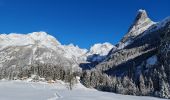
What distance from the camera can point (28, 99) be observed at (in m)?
50.8

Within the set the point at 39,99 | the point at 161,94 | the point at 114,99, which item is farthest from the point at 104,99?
the point at 161,94

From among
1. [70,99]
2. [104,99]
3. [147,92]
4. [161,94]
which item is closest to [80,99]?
[70,99]

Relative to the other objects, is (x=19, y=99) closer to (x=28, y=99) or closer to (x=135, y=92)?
(x=28, y=99)

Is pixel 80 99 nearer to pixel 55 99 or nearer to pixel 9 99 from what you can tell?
pixel 55 99

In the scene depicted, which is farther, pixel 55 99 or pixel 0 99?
pixel 55 99

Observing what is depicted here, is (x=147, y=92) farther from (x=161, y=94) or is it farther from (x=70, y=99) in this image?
(x=70, y=99)

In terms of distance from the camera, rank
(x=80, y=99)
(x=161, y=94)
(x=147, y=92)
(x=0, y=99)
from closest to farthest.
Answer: (x=0, y=99) → (x=80, y=99) → (x=161, y=94) → (x=147, y=92)

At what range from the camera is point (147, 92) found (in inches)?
7584

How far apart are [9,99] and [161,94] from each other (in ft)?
411

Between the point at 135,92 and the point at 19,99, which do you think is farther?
the point at 135,92

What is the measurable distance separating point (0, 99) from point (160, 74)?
163394 mm

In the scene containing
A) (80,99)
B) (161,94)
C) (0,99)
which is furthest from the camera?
(161,94)

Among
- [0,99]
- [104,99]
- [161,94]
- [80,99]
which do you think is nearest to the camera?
[0,99]

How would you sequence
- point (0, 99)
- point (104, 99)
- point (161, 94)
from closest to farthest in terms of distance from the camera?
1. point (0, 99)
2. point (104, 99)
3. point (161, 94)
